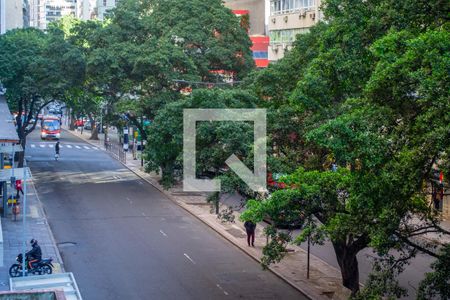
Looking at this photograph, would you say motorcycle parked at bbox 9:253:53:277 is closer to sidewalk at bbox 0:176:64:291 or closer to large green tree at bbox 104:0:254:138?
sidewalk at bbox 0:176:64:291

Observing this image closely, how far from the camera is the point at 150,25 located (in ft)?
175

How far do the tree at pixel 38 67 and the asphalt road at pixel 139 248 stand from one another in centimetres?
642

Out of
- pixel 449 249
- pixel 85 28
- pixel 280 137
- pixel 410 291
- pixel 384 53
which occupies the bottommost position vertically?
pixel 410 291

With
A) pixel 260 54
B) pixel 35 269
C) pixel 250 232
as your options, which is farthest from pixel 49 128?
pixel 35 269

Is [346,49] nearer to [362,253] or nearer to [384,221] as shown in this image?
[384,221]

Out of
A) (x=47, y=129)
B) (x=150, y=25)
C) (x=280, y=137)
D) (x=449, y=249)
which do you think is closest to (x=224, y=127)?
(x=280, y=137)

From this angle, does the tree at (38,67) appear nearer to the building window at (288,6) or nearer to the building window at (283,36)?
the building window at (283,36)

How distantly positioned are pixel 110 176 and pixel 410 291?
33027 mm

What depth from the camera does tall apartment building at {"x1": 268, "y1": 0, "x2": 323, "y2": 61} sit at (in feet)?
192

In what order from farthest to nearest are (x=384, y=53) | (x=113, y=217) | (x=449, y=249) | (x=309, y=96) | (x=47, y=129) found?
(x=47, y=129), (x=113, y=217), (x=309, y=96), (x=384, y=53), (x=449, y=249)

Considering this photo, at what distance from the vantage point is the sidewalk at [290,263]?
27.2 m

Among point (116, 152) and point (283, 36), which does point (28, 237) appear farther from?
point (116, 152)

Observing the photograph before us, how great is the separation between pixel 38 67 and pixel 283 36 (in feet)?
68.5

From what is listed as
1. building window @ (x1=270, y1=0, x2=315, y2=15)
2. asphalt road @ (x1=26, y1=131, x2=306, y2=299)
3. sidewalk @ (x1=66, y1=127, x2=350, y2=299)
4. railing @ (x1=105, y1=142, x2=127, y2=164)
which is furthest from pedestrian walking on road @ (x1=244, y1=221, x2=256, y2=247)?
railing @ (x1=105, y1=142, x2=127, y2=164)
